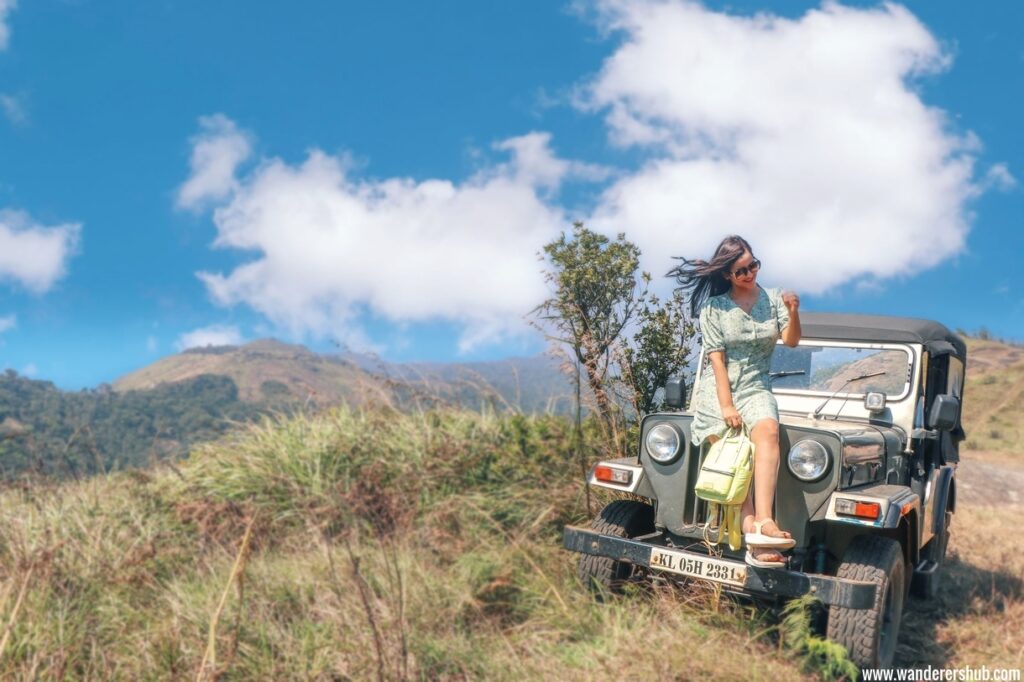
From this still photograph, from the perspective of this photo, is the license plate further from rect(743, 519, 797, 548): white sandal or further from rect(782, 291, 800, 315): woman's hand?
rect(782, 291, 800, 315): woman's hand

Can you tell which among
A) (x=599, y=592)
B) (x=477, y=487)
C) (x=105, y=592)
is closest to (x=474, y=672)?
(x=599, y=592)

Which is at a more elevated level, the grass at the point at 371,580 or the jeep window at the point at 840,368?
the jeep window at the point at 840,368

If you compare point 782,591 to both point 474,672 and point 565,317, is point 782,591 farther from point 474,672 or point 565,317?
point 565,317

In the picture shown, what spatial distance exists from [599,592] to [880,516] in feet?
5.17

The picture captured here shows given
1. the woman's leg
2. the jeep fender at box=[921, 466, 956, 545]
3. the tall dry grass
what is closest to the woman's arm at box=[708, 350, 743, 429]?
the woman's leg

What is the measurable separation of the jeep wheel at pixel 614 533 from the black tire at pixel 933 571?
6.12 feet

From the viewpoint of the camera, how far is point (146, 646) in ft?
12.3

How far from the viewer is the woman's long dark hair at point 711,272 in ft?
13.5

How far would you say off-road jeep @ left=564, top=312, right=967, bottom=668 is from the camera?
145 inches

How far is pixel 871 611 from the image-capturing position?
3.55 meters

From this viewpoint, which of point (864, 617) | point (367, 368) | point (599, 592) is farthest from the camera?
point (367, 368)

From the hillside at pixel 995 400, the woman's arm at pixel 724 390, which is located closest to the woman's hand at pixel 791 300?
the woman's arm at pixel 724 390

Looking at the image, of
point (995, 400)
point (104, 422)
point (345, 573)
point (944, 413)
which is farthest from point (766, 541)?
point (104, 422)

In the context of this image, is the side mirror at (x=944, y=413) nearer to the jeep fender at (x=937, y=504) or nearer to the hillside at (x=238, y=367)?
the jeep fender at (x=937, y=504)
